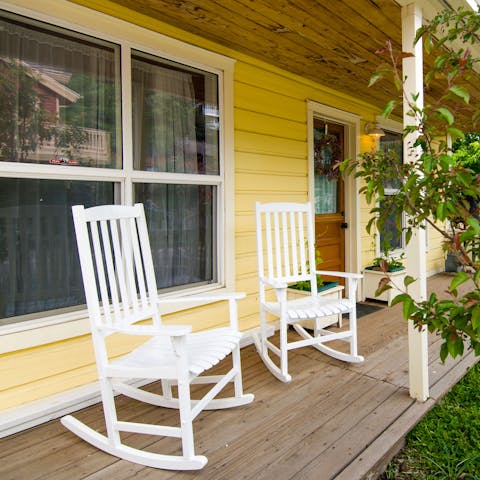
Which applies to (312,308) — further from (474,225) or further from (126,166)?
(474,225)

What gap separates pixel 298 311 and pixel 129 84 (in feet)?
5.67

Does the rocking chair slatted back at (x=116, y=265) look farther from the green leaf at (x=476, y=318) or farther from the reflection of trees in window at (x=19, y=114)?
the green leaf at (x=476, y=318)

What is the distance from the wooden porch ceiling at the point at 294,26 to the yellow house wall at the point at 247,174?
10cm

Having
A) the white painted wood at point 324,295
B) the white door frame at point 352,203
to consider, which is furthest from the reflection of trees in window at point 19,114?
the white door frame at point 352,203

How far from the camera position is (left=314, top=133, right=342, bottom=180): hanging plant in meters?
4.26

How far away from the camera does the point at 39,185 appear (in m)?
2.09

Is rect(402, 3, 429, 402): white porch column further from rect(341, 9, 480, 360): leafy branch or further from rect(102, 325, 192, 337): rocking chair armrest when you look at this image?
rect(102, 325, 192, 337): rocking chair armrest

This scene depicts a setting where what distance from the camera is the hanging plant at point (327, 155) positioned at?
14.0 feet

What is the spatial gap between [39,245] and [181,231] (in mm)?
941

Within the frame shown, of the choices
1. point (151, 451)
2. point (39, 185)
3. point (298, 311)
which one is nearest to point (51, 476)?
point (151, 451)

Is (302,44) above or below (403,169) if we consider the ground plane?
above

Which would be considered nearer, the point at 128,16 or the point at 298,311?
the point at 128,16

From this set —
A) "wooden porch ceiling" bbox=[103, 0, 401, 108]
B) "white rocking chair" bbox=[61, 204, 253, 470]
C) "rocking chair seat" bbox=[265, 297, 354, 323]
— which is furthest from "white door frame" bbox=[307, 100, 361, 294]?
"white rocking chair" bbox=[61, 204, 253, 470]

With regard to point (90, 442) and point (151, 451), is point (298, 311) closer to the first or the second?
point (151, 451)
